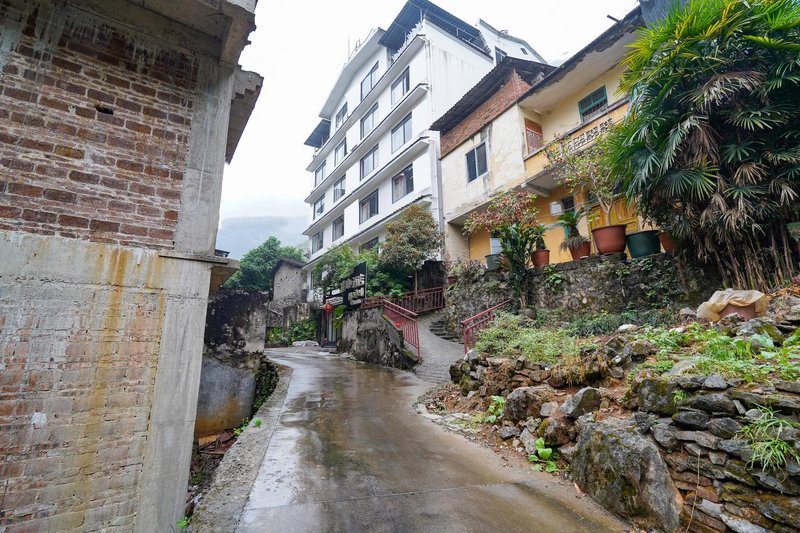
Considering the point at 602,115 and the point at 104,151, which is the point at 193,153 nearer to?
the point at 104,151

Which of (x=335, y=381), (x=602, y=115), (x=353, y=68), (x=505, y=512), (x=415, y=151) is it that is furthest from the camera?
(x=353, y=68)

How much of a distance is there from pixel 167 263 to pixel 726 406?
15.3 ft

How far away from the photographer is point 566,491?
3355 millimetres

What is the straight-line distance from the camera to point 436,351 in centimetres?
1032

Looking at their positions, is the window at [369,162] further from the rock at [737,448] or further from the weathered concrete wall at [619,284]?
the rock at [737,448]

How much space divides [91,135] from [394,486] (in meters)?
4.22

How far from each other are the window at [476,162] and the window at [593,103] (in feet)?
11.7

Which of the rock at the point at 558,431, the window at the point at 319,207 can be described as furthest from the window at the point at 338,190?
the rock at the point at 558,431

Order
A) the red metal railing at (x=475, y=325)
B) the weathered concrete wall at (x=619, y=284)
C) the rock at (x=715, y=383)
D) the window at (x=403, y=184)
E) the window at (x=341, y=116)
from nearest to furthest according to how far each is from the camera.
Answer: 1. the rock at (x=715, y=383)
2. the weathered concrete wall at (x=619, y=284)
3. the red metal railing at (x=475, y=325)
4. the window at (x=403, y=184)
5. the window at (x=341, y=116)

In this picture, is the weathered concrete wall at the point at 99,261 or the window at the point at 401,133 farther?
the window at the point at 401,133

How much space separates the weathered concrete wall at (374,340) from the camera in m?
10.6

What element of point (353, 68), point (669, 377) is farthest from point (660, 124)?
point (353, 68)

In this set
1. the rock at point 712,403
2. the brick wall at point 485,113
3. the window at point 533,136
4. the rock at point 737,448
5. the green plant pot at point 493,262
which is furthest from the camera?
the brick wall at point 485,113

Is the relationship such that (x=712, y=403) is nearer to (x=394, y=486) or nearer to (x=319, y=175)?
(x=394, y=486)
